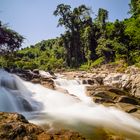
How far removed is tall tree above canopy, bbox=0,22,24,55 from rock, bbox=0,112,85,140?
15.0 m

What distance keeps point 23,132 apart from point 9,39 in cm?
1645

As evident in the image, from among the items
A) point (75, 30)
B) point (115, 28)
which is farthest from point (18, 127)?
point (75, 30)

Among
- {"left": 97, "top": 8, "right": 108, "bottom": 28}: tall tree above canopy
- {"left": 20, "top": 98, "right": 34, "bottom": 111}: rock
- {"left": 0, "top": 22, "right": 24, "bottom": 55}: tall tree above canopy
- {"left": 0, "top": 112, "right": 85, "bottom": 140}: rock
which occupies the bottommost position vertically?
{"left": 20, "top": 98, "right": 34, "bottom": 111}: rock

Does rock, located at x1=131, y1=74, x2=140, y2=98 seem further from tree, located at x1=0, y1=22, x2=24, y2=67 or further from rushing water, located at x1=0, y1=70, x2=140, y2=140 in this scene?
tree, located at x1=0, y1=22, x2=24, y2=67

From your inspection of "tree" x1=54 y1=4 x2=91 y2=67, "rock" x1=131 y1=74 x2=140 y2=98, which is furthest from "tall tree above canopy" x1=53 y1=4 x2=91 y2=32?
"rock" x1=131 y1=74 x2=140 y2=98

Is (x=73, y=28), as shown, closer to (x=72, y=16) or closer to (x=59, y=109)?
(x=72, y=16)

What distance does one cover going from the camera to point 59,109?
18.1m

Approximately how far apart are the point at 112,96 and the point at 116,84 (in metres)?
8.01

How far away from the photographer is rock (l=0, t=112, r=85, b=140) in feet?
19.9

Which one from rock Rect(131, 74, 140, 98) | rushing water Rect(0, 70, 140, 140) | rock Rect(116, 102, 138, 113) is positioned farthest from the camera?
rock Rect(131, 74, 140, 98)

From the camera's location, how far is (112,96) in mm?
20703

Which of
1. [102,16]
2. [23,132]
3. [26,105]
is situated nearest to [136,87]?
[26,105]

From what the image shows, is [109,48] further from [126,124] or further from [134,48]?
[126,124]

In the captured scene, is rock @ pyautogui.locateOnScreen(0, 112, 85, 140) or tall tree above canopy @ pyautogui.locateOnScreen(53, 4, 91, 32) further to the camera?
tall tree above canopy @ pyautogui.locateOnScreen(53, 4, 91, 32)
